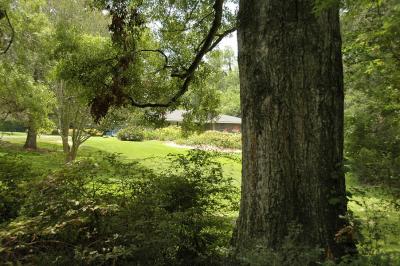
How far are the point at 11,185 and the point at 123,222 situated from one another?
1.88m

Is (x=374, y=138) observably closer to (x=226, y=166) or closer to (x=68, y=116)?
(x=226, y=166)

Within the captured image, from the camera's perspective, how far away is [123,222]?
4.16 m

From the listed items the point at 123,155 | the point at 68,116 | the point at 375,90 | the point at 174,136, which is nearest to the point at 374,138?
the point at 375,90

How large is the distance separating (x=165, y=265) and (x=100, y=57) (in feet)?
13.0

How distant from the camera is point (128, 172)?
5.30 m

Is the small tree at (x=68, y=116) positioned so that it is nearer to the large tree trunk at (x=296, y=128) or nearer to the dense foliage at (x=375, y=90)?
the dense foliage at (x=375, y=90)

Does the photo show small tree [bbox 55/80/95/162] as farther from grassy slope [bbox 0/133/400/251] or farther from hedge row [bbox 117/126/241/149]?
hedge row [bbox 117/126/241/149]

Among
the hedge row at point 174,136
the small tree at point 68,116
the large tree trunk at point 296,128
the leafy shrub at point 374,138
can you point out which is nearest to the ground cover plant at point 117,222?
the large tree trunk at point 296,128

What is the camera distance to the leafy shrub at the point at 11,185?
4887 mm

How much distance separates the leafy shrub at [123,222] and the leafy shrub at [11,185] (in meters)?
0.55

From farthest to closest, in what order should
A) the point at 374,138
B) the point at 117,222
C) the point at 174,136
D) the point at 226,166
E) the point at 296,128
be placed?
the point at 174,136 < the point at 226,166 < the point at 374,138 < the point at 117,222 < the point at 296,128

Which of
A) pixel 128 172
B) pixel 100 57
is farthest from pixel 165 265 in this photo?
pixel 100 57

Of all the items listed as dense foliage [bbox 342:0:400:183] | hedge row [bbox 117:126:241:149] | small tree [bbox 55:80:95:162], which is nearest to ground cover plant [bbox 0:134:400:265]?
dense foliage [bbox 342:0:400:183]

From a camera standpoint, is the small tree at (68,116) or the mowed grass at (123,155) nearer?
the mowed grass at (123,155)
